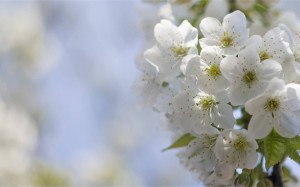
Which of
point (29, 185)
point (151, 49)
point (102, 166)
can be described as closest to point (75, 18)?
point (102, 166)

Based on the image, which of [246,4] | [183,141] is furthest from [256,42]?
[246,4]

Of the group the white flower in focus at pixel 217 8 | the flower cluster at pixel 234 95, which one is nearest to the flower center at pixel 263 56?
the flower cluster at pixel 234 95

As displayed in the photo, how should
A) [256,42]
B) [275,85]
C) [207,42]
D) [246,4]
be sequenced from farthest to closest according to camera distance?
1. [246,4]
2. [207,42]
3. [256,42]
4. [275,85]

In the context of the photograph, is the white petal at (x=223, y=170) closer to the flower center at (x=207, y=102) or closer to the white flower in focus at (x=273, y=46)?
the flower center at (x=207, y=102)

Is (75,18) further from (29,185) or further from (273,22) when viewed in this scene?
(273,22)

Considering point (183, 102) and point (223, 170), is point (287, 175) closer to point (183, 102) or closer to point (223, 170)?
point (223, 170)

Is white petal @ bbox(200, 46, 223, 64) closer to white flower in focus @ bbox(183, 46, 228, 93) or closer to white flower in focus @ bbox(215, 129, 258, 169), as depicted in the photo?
white flower in focus @ bbox(183, 46, 228, 93)

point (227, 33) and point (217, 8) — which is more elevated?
point (217, 8)
